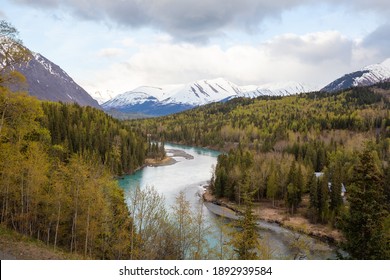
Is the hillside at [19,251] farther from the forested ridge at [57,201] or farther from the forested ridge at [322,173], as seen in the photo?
the forested ridge at [322,173]

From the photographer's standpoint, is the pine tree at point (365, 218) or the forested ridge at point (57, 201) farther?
the forested ridge at point (57, 201)

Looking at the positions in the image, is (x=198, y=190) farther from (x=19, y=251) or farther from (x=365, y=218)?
(x=19, y=251)

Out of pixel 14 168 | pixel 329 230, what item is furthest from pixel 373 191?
pixel 329 230

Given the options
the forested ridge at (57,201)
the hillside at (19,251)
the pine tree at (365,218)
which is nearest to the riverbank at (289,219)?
the pine tree at (365,218)

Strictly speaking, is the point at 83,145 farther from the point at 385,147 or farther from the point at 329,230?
the point at 385,147

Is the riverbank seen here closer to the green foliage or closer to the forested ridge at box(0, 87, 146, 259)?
the forested ridge at box(0, 87, 146, 259)

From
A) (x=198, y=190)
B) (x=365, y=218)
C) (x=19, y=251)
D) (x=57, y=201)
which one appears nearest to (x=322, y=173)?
(x=198, y=190)
